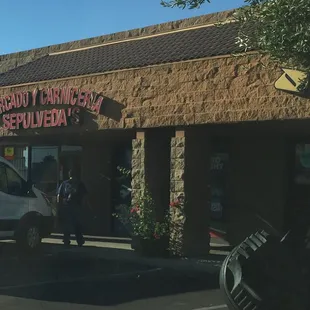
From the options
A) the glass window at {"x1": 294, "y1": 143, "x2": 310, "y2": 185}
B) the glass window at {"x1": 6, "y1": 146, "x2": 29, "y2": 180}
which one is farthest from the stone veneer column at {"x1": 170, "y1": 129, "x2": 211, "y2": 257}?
the glass window at {"x1": 6, "y1": 146, "x2": 29, "y2": 180}

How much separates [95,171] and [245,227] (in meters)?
5.16

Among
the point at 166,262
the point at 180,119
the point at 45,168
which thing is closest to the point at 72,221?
the point at 166,262

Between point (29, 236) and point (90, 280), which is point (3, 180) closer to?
point (29, 236)

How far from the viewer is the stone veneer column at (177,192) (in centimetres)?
1243

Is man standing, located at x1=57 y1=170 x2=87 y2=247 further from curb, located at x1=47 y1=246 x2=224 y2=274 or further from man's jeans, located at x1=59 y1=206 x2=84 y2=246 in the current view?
curb, located at x1=47 y1=246 x2=224 y2=274

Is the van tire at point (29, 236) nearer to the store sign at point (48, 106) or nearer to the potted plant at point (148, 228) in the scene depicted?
the potted plant at point (148, 228)

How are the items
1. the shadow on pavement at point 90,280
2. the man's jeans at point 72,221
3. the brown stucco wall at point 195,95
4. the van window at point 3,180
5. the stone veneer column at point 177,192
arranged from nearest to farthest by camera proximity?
the shadow on pavement at point 90,280
the brown stucco wall at point 195,95
the stone veneer column at point 177,192
the van window at point 3,180
the man's jeans at point 72,221

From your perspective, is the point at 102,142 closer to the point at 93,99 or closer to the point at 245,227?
the point at 93,99

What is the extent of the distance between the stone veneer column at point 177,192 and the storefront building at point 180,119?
0.03 meters

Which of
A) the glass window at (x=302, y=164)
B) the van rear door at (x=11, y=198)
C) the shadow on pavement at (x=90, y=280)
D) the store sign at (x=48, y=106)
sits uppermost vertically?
the store sign at (x=48, y=106)

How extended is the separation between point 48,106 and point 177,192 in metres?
4.21

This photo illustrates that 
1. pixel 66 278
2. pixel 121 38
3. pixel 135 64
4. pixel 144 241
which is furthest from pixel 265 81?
pixel 121 38

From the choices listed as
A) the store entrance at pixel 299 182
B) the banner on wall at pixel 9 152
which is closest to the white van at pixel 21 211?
the store entrance at pixel 299 182

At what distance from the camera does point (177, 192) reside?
12.5 metres
